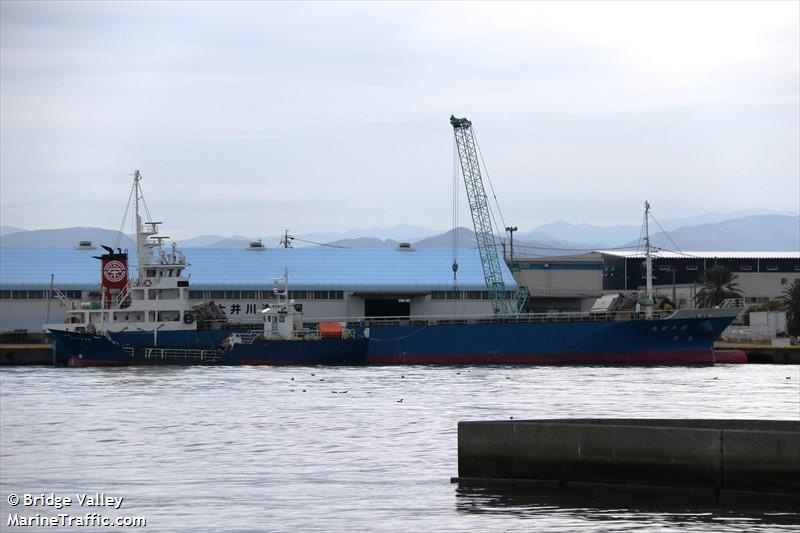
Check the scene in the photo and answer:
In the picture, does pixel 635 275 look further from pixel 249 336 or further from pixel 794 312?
pixel 249 336

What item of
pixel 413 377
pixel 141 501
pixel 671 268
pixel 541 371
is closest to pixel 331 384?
pixel 413 377

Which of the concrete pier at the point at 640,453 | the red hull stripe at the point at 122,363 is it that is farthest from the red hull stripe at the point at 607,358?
the concrete pier at the point at 640,453

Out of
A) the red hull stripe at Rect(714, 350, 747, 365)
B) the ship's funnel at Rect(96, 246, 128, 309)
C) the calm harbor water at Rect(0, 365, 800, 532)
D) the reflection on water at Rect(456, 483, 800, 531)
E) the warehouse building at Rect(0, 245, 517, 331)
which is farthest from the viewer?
the warehouse building at Rect(0, 245, 517, 331)

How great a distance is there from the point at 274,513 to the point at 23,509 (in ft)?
15.4

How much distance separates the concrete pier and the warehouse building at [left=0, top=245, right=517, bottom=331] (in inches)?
2885

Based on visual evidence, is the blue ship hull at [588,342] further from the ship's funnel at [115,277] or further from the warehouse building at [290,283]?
the ship's funnel at [115,277]

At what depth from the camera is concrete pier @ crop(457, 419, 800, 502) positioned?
21688 millimetres

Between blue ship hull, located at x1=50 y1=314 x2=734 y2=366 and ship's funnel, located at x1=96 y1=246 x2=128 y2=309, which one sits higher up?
ship's funnel, located at x1=96 y1=246 x2=128 y2=309

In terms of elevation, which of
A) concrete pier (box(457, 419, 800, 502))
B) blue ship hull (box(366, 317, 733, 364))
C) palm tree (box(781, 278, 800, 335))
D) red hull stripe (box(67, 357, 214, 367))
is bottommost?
concrete pier (box(457, 419, 800, 502))

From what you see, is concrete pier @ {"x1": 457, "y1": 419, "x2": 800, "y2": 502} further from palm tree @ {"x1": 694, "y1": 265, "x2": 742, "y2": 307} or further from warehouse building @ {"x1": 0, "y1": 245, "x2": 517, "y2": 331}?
palm tree @ {"x1": 694, "y1": 265, "x2": 742, "y2": 307}

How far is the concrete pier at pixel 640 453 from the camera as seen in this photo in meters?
21.7

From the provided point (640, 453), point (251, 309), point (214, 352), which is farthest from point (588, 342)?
point (640, 453)

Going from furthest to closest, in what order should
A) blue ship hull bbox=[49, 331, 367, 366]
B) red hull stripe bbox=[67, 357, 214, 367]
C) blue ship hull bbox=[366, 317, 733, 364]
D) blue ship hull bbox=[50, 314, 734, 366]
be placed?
red hull stripe bbox=[67, 357, 214, 367]
blue ship hull bbox=[49, 331, 367, 366]
blue ship hull bbox=[50, 314, 734, 366]
blue ship hull bbox=[366, 317, 733, 364]

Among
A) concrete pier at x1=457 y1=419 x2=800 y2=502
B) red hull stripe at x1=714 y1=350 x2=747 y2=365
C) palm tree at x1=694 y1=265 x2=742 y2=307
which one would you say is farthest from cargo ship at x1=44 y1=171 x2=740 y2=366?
concrete pier at x1=457 y1=419 x2=800 y2=502
